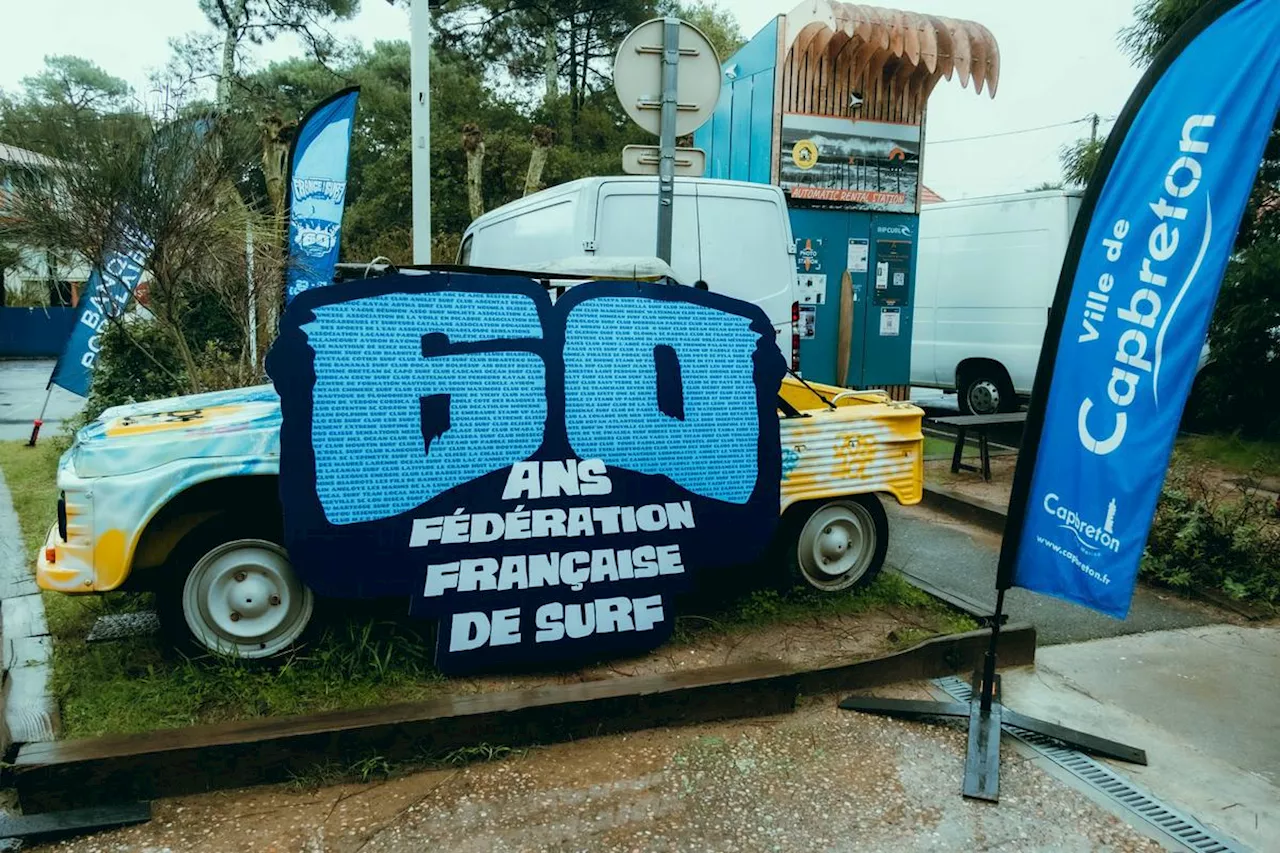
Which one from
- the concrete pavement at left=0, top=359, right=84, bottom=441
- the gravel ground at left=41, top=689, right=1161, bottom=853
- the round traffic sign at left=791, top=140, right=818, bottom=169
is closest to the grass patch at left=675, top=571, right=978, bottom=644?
the gravel ground at left=41, top=689, right=1161, bottom=853

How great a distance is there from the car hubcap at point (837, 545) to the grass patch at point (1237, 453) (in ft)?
18.5

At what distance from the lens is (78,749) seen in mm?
2934

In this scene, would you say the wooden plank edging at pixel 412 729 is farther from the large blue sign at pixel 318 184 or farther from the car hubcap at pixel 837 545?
the large blue sign at pixel 318 184

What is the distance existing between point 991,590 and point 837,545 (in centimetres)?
144

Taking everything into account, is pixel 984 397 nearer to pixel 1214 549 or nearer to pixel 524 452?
pixel 1214 549

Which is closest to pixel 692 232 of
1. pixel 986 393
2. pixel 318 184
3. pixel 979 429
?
pixel 979 429

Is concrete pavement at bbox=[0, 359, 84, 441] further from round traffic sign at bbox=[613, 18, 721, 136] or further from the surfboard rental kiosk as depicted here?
the surfboard rental kiosk

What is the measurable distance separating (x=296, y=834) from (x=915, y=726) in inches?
91.7

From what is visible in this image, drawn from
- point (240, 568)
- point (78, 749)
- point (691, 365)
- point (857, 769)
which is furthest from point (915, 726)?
point (78, 749)

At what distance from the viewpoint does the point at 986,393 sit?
11234 millimetres

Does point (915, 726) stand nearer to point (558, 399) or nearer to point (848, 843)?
point (848, 843)

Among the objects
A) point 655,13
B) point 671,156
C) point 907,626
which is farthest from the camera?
point 655,13

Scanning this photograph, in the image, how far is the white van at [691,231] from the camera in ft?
21.0

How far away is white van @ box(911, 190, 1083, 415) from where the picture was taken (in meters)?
10.4
